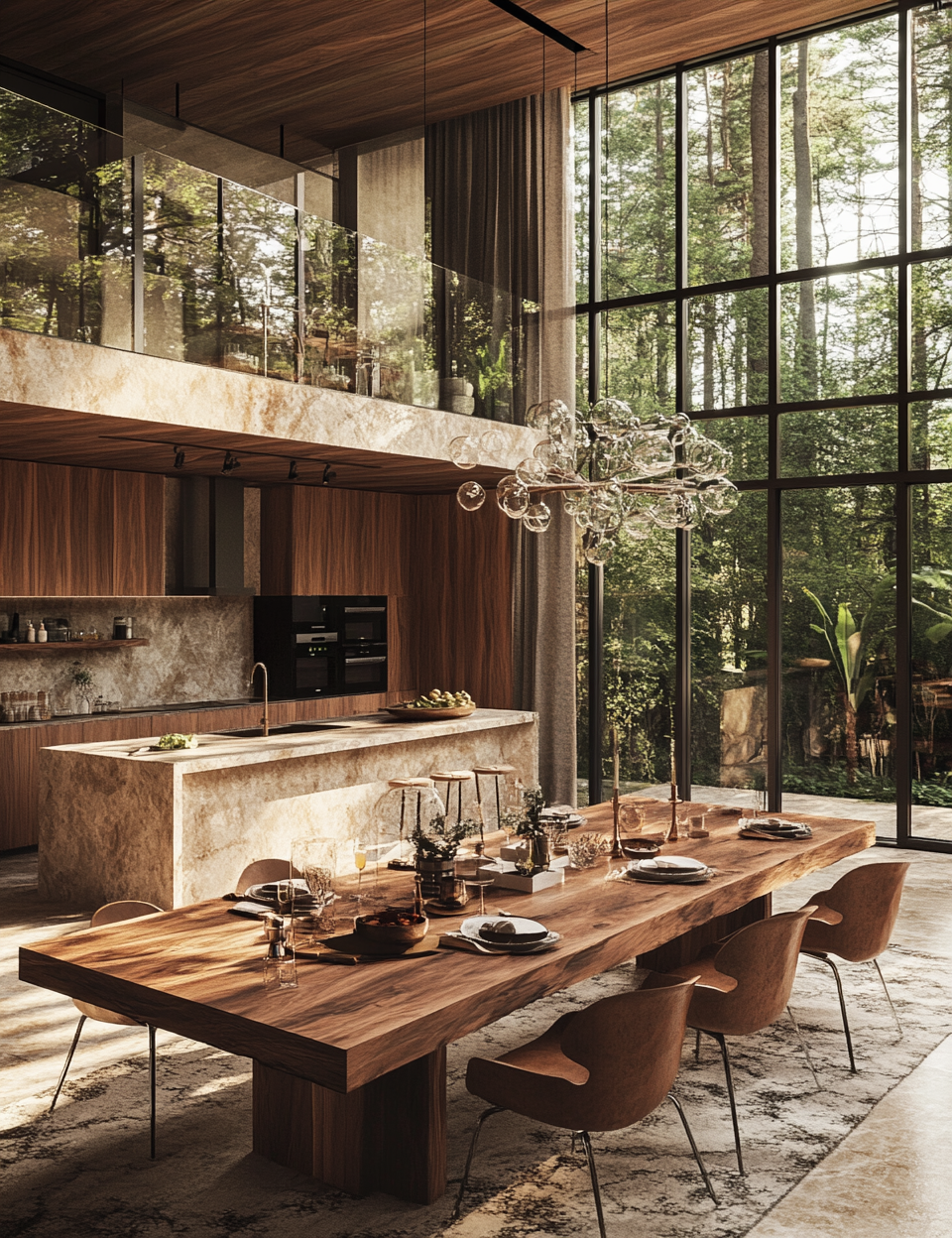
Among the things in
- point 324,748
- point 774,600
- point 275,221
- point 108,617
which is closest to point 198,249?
point 275,221

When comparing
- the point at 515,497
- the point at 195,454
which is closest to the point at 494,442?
the point at 195,454

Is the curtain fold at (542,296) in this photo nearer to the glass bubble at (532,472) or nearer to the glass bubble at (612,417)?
the glass bubble at (532,472)

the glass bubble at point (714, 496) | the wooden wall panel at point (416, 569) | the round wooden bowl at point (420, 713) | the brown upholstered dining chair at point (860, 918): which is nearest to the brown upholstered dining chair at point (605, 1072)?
the brown upholstered dining chair at point (860, 918)

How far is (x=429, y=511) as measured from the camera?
33.6 ft

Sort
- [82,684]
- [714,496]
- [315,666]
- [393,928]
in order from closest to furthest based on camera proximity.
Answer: [393,928] < [714,496] < [82,684] < [315,666]

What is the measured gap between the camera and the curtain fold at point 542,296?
365 inches

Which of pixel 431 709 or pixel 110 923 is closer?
pixel 110 923

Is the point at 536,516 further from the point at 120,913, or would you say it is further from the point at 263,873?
the point at 120,913

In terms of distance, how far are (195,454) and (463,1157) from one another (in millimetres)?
5207

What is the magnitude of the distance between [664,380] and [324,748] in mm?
4229

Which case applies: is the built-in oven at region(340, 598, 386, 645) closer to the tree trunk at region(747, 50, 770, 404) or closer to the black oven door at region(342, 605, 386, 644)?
the black oven door at region(342, 605, 386, 644)

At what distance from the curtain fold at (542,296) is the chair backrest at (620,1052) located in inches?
246

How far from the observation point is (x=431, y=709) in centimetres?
789

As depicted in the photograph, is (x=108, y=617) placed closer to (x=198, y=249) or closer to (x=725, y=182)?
(x=198, y=249)
